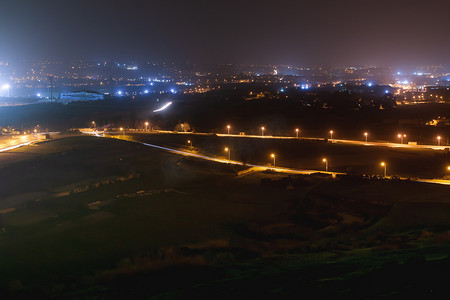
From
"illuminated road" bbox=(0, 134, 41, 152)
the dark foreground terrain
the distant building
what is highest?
the distant building

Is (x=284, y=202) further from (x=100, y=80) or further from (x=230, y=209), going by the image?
(x=100, y=80)

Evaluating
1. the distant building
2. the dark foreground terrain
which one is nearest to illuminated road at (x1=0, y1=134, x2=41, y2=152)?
the dark foreground terrain

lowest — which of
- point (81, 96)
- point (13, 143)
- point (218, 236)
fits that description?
point (218, 236)

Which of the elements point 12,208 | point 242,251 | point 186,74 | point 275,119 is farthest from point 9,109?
point 186,74

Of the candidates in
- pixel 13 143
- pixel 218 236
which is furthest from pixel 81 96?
pixel 218 236

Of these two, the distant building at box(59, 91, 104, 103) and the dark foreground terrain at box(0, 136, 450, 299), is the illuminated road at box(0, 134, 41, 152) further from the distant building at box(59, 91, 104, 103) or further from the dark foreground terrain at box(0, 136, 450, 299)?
the distant building at box(59, 91, 104, 103)

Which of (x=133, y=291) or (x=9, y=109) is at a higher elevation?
(x=9, y=109)

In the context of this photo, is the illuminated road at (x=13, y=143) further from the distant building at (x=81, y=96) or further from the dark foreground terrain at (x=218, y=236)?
the distant building at (x=81, y=96)

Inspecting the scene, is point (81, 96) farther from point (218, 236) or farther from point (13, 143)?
point (218, 236)
